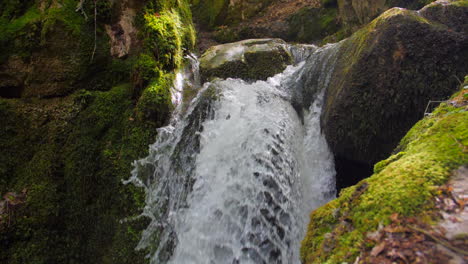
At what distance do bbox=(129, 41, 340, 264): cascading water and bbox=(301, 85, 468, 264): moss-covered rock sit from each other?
179cm

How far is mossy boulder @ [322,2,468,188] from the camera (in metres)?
3.59

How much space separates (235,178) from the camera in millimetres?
3900

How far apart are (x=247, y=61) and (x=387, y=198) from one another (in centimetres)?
572

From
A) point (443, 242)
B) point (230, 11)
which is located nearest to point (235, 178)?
point (443, 242)

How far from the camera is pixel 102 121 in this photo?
14.8 feet

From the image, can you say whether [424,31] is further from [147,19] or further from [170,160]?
[147,19]

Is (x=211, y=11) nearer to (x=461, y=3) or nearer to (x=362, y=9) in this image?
(x=362, y=9)

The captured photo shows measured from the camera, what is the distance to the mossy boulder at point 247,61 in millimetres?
6613

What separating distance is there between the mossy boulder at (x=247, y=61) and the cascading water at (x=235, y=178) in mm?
1326

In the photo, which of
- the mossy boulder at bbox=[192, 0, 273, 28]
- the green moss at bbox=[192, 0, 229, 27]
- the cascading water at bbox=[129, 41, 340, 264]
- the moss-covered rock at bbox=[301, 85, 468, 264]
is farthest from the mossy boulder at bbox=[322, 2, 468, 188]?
the green moss at bbox=[192, 0, 229, 27]

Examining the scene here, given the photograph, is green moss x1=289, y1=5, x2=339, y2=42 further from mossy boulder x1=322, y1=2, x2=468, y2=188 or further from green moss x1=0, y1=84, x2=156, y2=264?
green moss x1=0, y1=84, x2=156, y2=264

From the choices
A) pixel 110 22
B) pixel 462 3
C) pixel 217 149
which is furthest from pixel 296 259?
pixel 110 22

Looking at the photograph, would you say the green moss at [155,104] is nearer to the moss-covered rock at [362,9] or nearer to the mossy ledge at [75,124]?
the mossy ledge at [75,124]

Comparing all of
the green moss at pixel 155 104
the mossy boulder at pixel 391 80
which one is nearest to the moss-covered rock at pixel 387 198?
the mossy boulder at pixel 391 80
